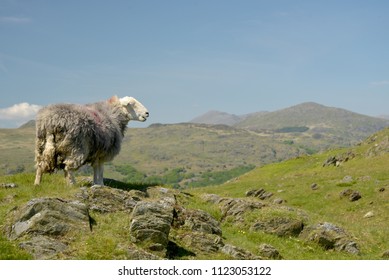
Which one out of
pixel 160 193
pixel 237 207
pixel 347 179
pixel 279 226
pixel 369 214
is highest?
A: pixel 160 193

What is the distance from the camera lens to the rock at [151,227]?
15727mm

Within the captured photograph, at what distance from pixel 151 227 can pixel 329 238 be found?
36.9 ft

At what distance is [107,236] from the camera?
15523mm

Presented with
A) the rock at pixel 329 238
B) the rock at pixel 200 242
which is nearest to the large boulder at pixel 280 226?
the rock at pixel 329 238

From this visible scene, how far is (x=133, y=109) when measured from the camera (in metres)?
27.2

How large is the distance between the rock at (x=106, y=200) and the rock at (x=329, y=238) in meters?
9.44

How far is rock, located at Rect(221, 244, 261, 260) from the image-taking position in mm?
17158

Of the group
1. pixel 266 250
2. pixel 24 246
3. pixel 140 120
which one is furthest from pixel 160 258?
pixel 140 120

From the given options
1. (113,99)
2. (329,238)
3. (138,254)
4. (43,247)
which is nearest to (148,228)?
(138,254)

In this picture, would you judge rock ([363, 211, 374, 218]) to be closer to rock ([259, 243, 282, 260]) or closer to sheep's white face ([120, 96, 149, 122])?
sheep's white face ([120, 96, 149, 122])

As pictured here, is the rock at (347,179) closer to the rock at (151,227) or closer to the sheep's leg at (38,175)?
the sheep's leg at (38,175)

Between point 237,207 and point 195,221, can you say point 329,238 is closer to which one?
point 237,207

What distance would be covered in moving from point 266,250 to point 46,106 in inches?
515

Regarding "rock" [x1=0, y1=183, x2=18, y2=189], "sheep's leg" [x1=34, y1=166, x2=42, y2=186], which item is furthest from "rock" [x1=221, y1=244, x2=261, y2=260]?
"rock" [x1=0, y1=183, x2=18, y2=189]
